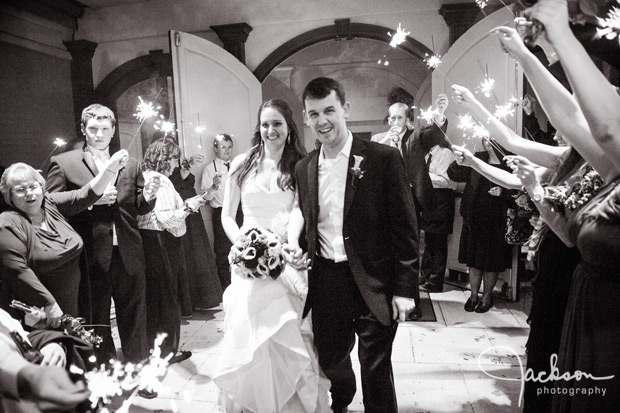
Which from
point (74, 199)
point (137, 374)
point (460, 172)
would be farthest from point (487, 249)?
point (74, 199)

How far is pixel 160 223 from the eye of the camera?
3242 millimetres

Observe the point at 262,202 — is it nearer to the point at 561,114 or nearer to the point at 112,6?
the point at 561,114

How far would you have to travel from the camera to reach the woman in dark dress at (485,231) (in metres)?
4.08

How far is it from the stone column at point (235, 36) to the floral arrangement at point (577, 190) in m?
4.78

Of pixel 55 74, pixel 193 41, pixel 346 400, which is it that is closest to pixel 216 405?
pixel 346 400

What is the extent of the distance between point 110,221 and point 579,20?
2.65m

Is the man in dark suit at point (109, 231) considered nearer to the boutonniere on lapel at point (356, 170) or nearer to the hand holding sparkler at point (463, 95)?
the boutonniere on lapel at point (356, 170)

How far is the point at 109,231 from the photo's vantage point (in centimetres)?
274

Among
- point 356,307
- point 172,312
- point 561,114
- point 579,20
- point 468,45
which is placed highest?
point 468,45

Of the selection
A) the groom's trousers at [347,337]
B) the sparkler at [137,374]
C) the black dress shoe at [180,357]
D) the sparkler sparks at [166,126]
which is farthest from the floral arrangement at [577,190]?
the sparkler sparks at [166,126]

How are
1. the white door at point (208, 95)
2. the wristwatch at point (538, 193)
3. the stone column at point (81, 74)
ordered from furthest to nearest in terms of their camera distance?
the stone column at point (81, 74) < the white door at point (208, 95) < the wristwatch at point (538, 193)

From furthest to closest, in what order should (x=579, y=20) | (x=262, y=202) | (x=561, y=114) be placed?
1. (x=262, y=202)
2. (x=561, y=114)
3. (x=579, y=20)

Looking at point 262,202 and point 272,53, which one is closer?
point 262,202

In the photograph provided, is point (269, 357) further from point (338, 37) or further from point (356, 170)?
point (338, 37)
